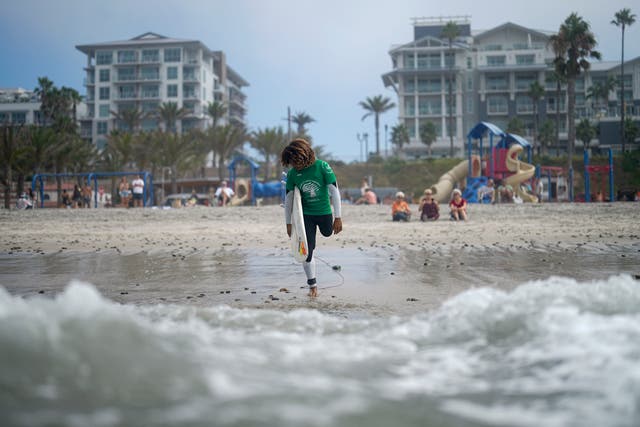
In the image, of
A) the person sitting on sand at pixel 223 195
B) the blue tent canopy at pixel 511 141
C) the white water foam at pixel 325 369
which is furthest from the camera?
the person sitting on sand at pixel 223 195

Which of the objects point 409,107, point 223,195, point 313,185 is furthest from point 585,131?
point 313,185

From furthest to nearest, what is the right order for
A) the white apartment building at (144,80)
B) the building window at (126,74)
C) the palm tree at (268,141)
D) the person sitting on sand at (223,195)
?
1. the building window at (126,74)
2. the white apartment building at (144,80)
3. the palm tree at (268,141)
4. the person sitting on sand at (223,195)

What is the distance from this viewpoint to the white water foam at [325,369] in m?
2.41

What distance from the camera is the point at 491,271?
735cm

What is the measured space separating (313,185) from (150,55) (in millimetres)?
91677

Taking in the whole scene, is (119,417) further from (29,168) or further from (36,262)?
(29,168)

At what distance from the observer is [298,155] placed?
6180 millimetres

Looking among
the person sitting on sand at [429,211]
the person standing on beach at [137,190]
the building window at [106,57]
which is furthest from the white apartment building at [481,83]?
the person sitting on sand at [429,211]

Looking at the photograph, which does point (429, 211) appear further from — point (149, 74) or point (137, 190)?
point (149, 74)

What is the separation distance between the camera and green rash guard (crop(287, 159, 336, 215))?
6.32 meters

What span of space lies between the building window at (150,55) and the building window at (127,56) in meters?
1.26

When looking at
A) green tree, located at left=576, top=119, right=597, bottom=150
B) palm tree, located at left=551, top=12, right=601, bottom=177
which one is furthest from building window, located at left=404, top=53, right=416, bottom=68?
palm tree, located at left=551, top=12, right=601, bottom=177

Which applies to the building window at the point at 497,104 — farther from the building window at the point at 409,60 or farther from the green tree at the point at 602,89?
the building window at the point at 409,60

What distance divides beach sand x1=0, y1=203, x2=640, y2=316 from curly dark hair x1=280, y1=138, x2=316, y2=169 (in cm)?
139
